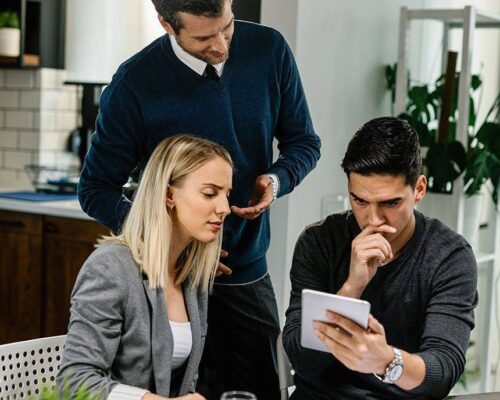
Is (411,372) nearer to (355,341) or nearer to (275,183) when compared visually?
(355,341)

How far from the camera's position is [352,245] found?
6.77 ft

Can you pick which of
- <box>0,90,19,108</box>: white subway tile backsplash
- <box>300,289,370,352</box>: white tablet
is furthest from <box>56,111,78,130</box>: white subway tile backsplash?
<box>300,289,370,352</box>: white tablet

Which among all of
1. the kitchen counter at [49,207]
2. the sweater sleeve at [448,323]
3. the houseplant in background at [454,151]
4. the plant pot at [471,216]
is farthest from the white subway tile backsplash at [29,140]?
the sweater sleeve at [448,323]

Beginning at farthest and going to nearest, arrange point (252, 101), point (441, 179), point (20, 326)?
point (20, 326), point (441, 179), point (252, 101)

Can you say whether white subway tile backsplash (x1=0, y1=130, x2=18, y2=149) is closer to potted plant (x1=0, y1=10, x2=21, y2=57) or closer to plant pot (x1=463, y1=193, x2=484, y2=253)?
potted plant (x1=0, y1=10, x2=21, y2=57)

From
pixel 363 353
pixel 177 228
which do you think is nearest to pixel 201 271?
pixel 177 228

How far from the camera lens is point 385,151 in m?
2.09

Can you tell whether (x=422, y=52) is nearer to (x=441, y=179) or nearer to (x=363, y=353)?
(x=441, y=179)

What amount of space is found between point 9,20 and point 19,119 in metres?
0.56

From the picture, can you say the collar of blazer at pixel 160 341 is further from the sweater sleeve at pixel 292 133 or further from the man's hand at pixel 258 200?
the sweater sleeve at pixel 292 133

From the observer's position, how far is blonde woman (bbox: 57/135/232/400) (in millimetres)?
1975

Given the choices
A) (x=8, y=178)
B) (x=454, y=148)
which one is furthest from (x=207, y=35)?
(x=8, y=178)

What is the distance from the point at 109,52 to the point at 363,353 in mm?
2726

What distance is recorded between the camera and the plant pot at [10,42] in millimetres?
4742
